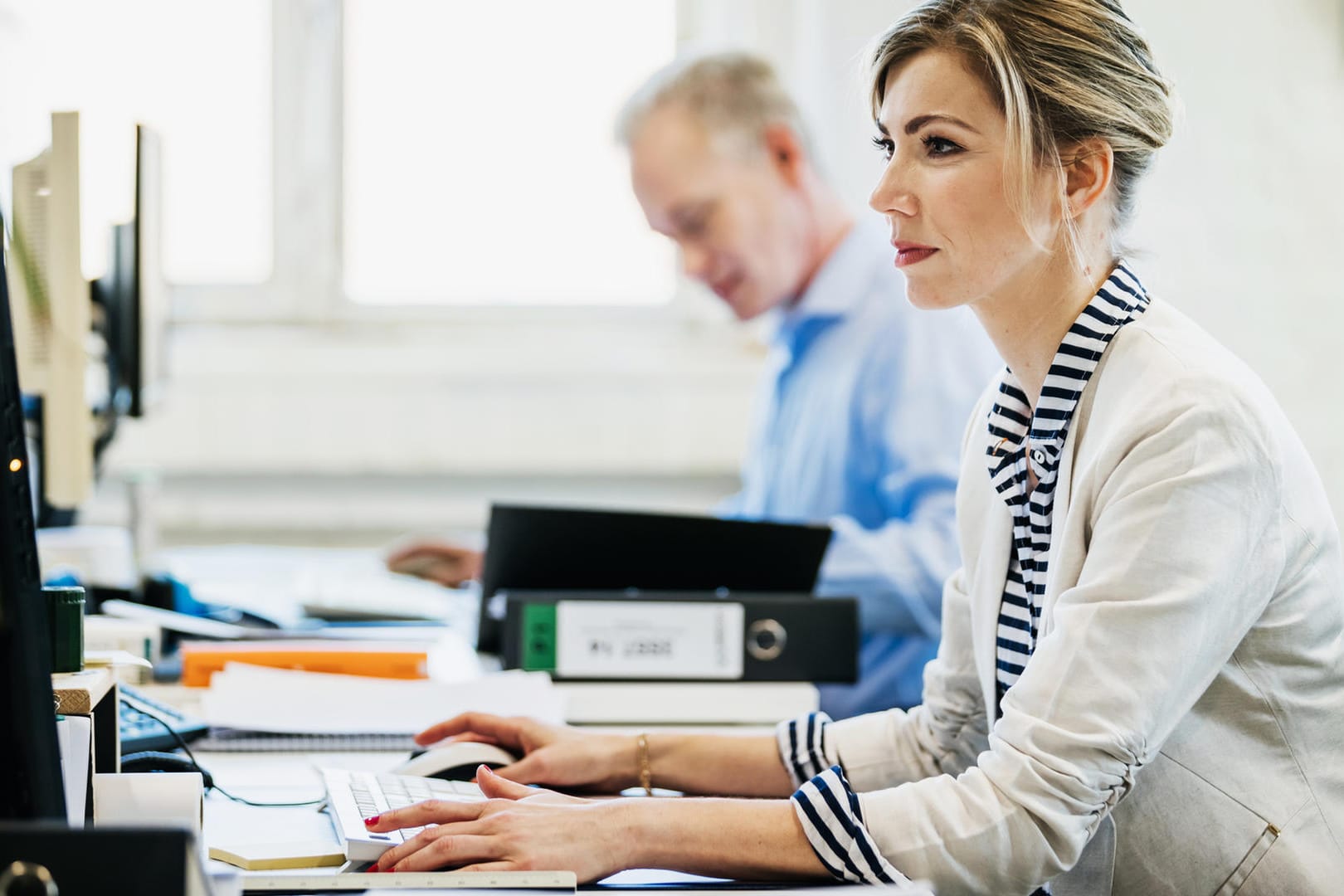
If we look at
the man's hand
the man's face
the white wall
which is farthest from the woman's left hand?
the white wall

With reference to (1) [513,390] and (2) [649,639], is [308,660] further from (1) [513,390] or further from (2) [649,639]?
(1) [513,390]

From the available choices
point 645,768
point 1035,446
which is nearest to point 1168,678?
point 1035,446

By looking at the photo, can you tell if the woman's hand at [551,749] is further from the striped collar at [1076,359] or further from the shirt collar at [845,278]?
the shirt collar at [845,278]

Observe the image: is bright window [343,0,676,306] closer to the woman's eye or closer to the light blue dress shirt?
the light blue dress shirt

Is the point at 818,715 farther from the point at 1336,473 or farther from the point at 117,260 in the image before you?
the point at 117,260

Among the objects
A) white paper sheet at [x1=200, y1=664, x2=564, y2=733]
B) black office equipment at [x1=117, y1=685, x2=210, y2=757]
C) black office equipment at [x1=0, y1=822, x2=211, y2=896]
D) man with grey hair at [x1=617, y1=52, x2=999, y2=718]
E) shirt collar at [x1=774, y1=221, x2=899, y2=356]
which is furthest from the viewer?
shirt collar at [x1=774, y1=221, x2=899, y2=356]

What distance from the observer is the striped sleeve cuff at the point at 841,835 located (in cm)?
86

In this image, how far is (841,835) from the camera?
870 millimetres

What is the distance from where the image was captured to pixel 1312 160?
1676 millimetres

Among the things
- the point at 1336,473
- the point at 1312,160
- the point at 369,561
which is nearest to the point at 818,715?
the point at 1336,473

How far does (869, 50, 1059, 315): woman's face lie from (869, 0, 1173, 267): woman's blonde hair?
13mm

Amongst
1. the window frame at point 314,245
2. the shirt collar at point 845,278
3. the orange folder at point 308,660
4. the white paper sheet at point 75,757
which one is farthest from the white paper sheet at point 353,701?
the window frame at point 314,245

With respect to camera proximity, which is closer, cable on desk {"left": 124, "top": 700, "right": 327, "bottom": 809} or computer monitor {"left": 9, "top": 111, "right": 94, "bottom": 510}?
cable on desk {"left": 124, "top": 700, "right": 327, "bottom": 809}

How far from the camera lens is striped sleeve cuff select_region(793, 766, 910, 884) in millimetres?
860
